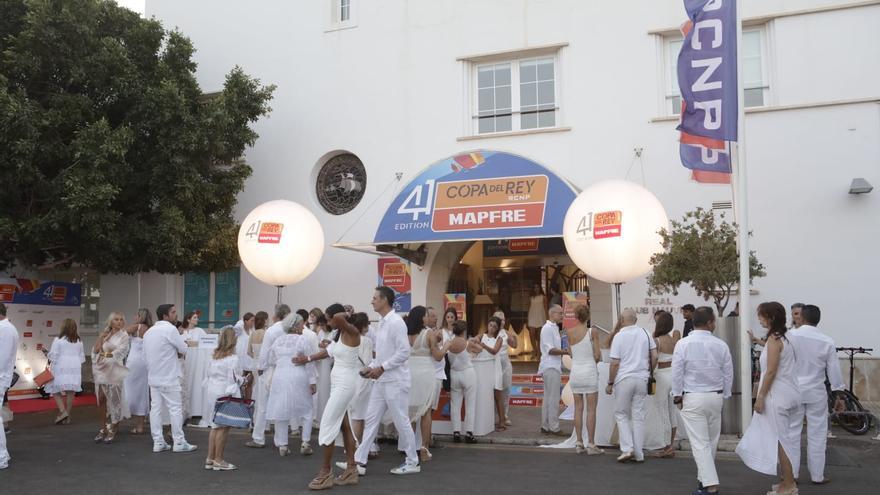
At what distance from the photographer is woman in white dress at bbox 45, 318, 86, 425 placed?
12.1 metres

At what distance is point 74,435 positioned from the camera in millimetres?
10625

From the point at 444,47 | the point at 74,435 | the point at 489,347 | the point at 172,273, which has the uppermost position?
the point at 444,47

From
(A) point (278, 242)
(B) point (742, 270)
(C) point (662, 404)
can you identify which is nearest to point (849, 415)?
(B) point (742, 270)

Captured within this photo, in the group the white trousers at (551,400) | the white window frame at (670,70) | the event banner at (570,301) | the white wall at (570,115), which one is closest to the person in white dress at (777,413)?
the white trousers at (551,400)

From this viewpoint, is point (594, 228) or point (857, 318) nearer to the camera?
point (594, 228)

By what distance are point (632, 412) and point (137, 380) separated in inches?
284

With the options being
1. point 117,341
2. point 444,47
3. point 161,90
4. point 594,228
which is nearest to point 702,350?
point 594,228

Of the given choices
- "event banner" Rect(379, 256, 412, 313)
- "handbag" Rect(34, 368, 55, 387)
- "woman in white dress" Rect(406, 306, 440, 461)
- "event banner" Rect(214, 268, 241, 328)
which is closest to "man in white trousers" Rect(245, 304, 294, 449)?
"woman in white dress" Rect(406, 306, 440, 461)

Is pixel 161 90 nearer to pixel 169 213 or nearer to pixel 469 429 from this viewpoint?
pixel 169 213

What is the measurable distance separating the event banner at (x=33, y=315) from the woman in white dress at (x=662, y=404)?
1231cm

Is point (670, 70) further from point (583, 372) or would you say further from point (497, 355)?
point (583, 372)

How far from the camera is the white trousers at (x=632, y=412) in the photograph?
8.23 meters

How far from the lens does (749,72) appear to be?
1312 centimetres

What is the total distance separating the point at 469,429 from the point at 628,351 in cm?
271
